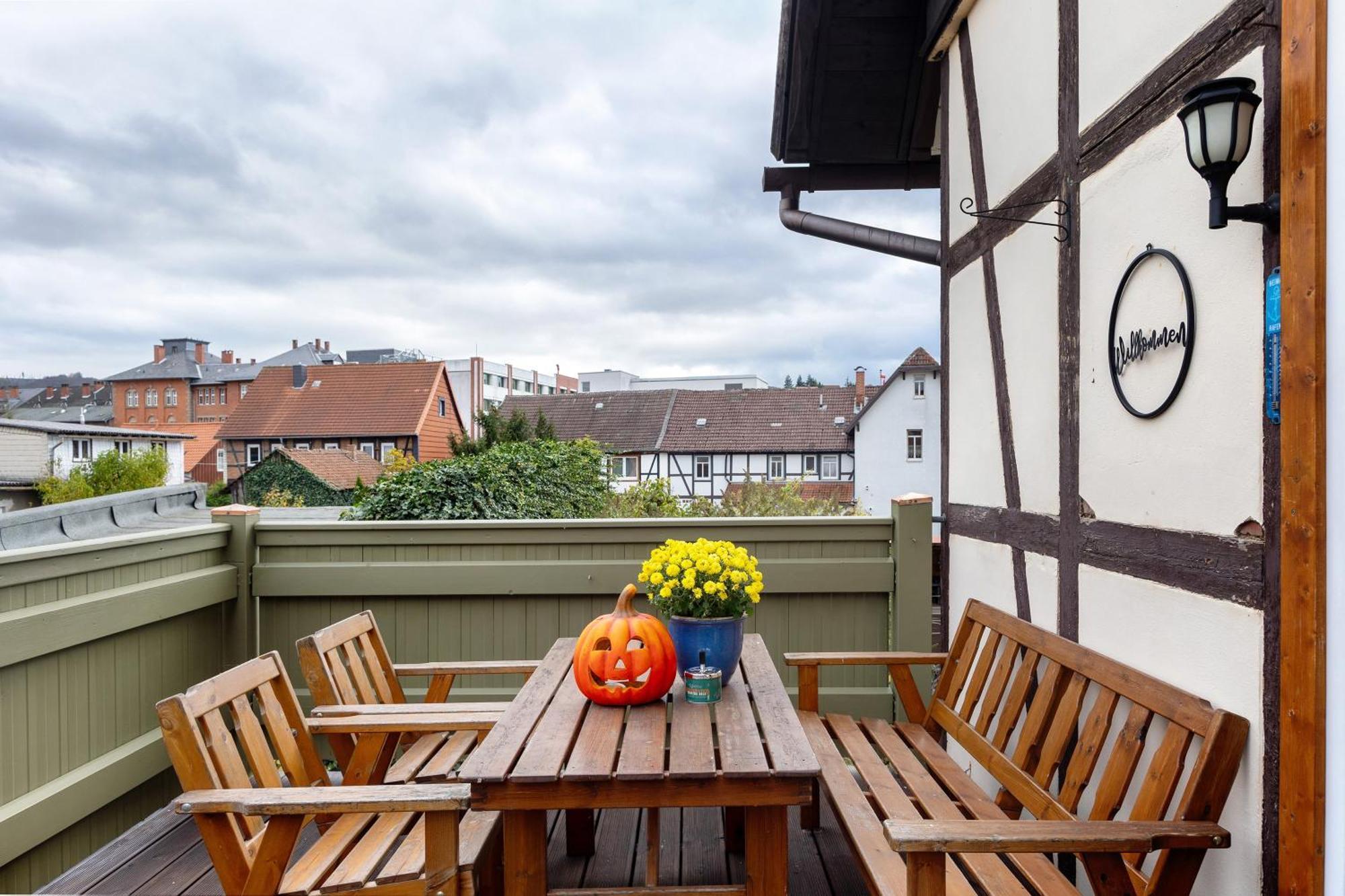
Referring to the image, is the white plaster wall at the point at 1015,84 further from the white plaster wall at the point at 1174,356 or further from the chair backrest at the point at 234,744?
the chair backrest at the point at 234,744

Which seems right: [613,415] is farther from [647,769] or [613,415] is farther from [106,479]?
[647,769]

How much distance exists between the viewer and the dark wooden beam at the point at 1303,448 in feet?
4.84

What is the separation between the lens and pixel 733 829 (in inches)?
108

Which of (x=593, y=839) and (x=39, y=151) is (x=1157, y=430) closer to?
(x=593, y=839)

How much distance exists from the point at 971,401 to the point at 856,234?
207cm

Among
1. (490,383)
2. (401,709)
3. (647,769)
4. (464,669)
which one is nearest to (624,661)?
(647,769)

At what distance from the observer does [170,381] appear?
208 ft

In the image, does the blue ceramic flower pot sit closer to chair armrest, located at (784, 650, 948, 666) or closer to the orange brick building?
chair armrest, located at (784, 650, 948, 666)

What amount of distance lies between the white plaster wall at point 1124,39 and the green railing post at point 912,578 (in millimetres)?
1808

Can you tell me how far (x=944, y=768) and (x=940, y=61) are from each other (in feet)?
10.8

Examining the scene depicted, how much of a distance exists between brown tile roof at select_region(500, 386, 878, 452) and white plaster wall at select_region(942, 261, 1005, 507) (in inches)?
1059

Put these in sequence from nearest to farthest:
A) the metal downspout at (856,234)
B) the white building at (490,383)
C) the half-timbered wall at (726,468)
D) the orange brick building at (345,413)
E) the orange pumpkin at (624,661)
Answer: the orange pumpkin at (624,661)
the metal downspout at (856,234)
the half-timbered wall at (726,468)
the orange brick building at (345,413)
the white building at (490,383)

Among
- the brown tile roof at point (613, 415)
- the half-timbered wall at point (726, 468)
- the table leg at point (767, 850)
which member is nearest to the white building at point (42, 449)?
the brown tile roof at point (613, 415)

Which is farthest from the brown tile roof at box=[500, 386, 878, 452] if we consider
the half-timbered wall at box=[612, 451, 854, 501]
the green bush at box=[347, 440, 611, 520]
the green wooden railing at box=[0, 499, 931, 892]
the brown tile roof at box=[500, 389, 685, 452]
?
the green wooden railing at box=[0, 499, 931, 892]
